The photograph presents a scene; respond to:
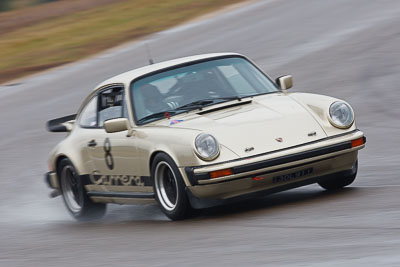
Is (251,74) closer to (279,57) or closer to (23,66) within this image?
(279,57)

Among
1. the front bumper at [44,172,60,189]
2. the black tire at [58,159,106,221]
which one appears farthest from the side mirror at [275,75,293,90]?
the front bumper at [44,172,60,189]

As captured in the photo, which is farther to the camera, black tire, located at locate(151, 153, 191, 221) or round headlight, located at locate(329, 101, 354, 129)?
round headlight, located at locate(329, 101, 354, 129)

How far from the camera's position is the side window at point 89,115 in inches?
350

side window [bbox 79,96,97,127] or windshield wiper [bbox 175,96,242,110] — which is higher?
side window [bbox 79,96,97,127]

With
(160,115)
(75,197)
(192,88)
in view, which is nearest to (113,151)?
(160,115)

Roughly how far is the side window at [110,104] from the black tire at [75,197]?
66 cm

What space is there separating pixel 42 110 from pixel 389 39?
6.80 m

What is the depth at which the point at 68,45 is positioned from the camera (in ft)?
80.8

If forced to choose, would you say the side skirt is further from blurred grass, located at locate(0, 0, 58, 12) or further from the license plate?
blurred grass, located at locate(0, 0, 58, 12)

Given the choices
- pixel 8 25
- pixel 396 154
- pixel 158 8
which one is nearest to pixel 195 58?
pixel 396 154

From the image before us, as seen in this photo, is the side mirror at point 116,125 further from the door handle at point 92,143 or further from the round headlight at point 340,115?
the round headlight at point 340,115

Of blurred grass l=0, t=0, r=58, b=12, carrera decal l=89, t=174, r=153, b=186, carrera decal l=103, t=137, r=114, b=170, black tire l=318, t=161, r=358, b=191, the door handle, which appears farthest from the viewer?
blurred grass l=0, t=0, r=58, b=12

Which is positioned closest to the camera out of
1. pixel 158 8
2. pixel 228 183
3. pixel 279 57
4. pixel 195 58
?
pixel 228 183

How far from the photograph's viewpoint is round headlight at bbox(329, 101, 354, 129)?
747cm
